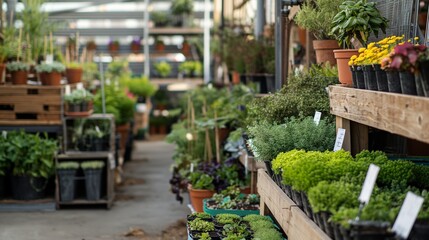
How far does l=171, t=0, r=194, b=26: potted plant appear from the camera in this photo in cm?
1650

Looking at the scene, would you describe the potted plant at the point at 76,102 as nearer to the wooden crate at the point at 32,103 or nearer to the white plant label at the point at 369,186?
the wooden crate at the point at 32,103

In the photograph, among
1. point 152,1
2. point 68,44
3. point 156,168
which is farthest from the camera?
point 152,1

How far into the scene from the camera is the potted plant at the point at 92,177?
8016 millimetres

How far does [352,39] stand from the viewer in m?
3.95

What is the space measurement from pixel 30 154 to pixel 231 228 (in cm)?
402

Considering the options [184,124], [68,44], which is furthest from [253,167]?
[68,44]

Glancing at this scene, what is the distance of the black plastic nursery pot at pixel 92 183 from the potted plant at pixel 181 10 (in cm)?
893

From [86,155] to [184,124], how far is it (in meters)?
1.51

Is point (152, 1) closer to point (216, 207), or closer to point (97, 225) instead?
point (97, 225)

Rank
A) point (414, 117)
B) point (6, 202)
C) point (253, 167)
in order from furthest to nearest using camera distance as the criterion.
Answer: point (6, 202) → point (253, 167) → point (414, 117)

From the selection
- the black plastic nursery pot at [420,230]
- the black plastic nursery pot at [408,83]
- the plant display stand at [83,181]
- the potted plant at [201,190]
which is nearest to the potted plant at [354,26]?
the black plastic nursery pot at [408,83]

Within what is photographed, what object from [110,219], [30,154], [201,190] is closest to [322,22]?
[201,190]

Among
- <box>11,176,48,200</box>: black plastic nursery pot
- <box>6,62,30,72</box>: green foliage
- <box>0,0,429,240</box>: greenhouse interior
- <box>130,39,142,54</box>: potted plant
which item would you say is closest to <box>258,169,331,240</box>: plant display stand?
<box>0,0,429,240</box>: greenhouse interior

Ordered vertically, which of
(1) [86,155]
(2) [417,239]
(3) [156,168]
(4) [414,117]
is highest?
(4) [414,117]
